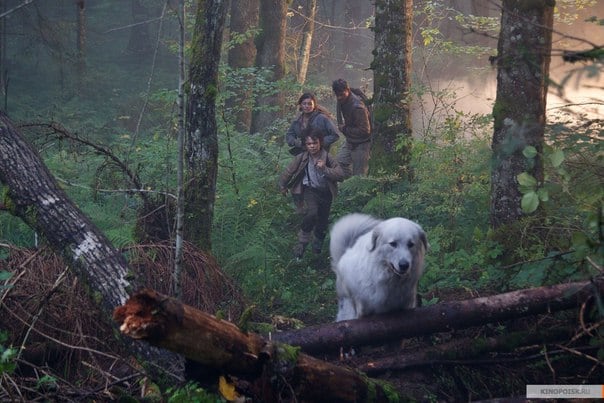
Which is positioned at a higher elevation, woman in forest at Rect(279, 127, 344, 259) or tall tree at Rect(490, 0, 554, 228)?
tall tree at Rect(490, 0, 554, 228)

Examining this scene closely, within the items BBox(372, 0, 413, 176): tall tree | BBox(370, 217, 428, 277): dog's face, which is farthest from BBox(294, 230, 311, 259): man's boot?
BBox(370, 217, 428, 277): dog's face

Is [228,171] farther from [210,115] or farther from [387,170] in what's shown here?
[210,115]

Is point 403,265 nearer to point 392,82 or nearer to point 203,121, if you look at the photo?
point 203,121

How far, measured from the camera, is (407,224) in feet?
20.2

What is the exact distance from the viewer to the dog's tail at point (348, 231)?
23.6ft

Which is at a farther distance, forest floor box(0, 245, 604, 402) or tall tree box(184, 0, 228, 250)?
tall tree box(184, 0, 228, 250)

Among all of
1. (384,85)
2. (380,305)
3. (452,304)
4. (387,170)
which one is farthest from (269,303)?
(384,85)

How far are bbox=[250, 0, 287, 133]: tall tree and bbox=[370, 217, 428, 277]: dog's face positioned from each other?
10.7 meters

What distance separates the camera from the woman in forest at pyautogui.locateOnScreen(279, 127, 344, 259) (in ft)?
34.6

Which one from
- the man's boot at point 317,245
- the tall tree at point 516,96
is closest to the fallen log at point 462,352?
the tall tree at point 516,96

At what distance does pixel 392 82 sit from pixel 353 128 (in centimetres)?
130

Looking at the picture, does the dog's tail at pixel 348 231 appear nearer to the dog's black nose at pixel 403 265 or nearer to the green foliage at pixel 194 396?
the dog's black nose at pixel 403 265

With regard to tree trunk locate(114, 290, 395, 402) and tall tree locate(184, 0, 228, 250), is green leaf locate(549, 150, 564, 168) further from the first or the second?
tall tree locate(184, 0, 228, 250)

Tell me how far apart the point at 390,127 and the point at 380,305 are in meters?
5.65
